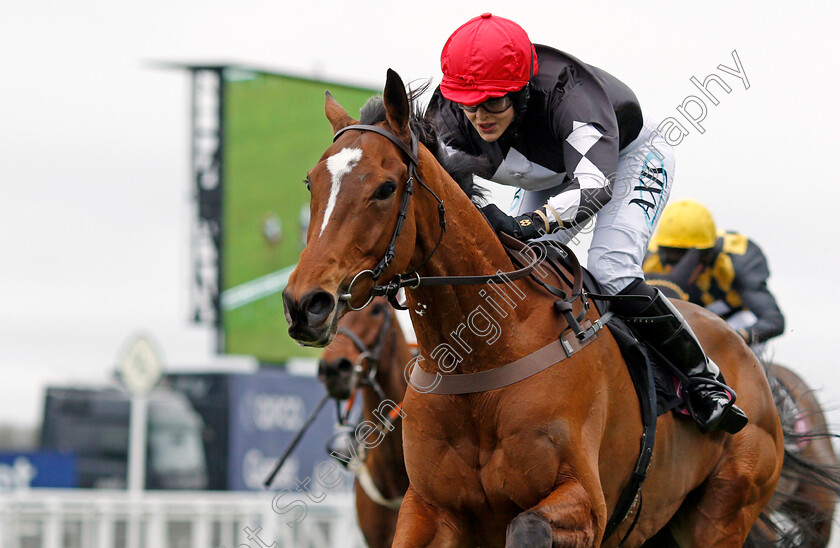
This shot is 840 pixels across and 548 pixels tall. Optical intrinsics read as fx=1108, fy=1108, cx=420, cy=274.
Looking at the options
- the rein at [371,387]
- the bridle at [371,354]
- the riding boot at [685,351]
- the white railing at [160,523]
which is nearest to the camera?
the riding boot at [685,351]

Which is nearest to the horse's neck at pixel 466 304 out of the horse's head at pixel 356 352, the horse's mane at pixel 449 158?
the horse's mane at pixel 449 158

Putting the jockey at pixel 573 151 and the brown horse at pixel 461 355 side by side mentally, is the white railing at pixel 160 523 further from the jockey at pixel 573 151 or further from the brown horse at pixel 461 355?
the brown horse at pixel 461 355

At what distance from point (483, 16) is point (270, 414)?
12228 millimetres

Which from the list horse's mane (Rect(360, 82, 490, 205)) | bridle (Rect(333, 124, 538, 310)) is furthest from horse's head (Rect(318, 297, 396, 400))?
bridle (Rect(333, 124, 538, 310))

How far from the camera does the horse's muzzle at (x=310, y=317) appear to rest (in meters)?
3.03

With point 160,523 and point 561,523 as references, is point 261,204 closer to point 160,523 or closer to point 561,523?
point 160,523

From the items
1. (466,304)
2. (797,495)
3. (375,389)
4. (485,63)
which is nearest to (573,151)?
(485,63)

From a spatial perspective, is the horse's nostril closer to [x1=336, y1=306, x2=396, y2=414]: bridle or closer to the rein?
the rein

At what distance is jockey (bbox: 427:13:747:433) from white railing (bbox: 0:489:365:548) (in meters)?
5.48

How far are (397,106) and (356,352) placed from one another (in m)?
3.53

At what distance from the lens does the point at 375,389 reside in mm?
6770

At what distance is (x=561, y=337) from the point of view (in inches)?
151

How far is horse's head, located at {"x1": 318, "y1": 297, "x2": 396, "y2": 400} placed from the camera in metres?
6.79

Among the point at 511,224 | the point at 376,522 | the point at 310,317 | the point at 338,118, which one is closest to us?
the point at 310,317
